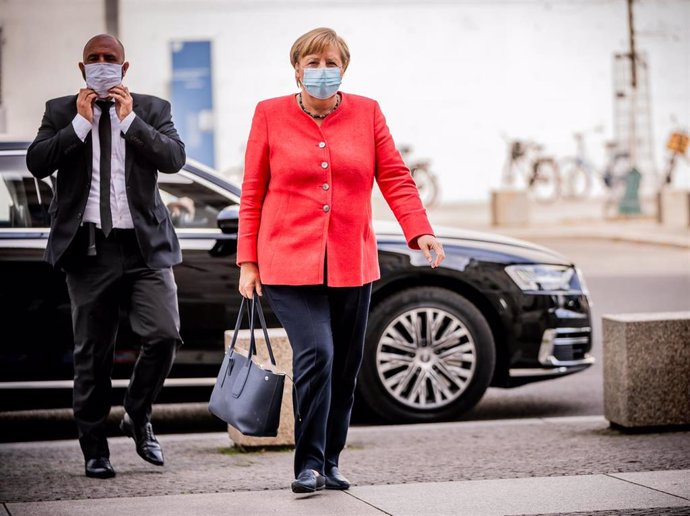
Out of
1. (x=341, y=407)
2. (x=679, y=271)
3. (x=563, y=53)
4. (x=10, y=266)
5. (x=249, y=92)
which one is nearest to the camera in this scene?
(x=341, y=407)

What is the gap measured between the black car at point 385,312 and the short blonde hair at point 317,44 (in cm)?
199

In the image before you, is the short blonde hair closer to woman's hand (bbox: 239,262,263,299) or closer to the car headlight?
woman's hand (bbox: 239,262,263,299)

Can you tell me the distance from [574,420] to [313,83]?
3.08 metres

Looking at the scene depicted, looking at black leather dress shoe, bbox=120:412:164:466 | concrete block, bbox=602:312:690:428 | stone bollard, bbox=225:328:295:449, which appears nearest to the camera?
black leather dress shoe, bbox=120:412:164:466

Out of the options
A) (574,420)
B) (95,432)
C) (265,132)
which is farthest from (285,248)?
(574,420)

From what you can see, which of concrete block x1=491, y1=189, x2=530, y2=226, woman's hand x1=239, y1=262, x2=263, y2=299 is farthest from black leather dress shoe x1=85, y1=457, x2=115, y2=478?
concrete block x1=491, y1=189, x2=530, y2=226

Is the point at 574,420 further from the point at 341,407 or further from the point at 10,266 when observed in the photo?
the point at 10,266

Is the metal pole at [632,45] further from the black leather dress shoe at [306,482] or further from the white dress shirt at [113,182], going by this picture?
the black leather dress shoe at [306,482]

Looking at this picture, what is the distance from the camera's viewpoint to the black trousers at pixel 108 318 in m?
6.20

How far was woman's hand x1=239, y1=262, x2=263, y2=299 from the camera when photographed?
562cm

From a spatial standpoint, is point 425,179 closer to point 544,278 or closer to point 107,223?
point 544,278

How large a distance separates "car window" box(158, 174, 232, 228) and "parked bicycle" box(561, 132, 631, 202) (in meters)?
21.6

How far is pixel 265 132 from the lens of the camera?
221 inches

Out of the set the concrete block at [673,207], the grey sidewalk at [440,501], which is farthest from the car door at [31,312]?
the concrete block at [673,207]
